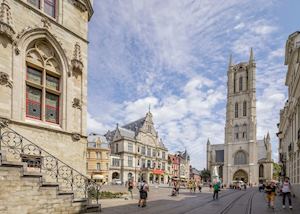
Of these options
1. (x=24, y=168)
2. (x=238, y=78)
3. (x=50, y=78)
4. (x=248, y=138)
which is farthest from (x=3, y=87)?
(x=238, y=78)

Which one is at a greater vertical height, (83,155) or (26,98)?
(26,98)

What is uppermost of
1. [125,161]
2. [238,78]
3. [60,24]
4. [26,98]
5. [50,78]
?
[238,78]

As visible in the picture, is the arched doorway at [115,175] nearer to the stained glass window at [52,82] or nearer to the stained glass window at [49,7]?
the stained glass window at [52,82]

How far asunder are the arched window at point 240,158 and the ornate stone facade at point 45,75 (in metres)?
79.6

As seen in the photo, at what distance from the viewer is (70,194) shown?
435 inches

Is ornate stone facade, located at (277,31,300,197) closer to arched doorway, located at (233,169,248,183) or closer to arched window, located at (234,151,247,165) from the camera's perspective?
arched window, located at (234,151,247,165)

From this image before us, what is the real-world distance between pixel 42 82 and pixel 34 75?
468 mm

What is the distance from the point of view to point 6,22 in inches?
444

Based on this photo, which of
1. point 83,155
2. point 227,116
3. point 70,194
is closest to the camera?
point 70,194

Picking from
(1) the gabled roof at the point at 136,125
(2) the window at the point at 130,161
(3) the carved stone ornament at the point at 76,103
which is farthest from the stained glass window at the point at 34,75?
(1) the gabled roof at the point at 136,125

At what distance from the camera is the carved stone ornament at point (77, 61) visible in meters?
14.5

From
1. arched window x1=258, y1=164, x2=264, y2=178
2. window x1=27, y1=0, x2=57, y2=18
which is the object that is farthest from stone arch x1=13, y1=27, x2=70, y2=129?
arched window x1=258, y1=164, x2=264, y2=178

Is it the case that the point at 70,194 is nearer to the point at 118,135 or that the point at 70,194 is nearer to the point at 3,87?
the point at 3,87

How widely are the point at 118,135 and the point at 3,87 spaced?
2339 inches
